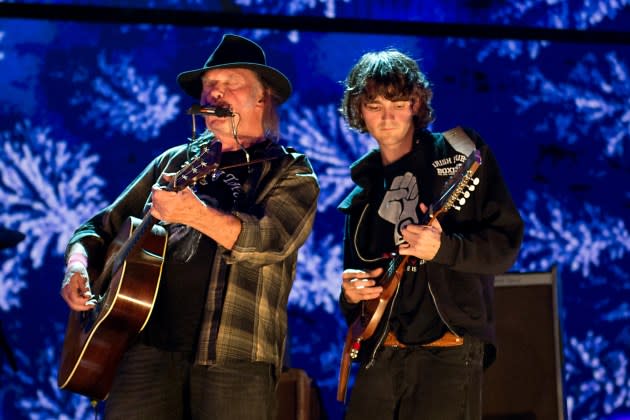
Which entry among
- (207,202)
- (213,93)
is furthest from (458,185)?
(213,93)

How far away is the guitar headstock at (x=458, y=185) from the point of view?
247cm

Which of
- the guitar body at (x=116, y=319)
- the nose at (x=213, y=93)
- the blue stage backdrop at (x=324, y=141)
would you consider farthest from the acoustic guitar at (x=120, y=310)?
the blue stage backdrop at (x=324, y=141)

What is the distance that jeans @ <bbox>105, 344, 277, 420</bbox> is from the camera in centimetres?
240

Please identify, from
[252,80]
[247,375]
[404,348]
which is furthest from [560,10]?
[247,375]

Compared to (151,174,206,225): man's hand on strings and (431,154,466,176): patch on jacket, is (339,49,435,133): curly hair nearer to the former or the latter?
(431,154,466,176): patch on jacket

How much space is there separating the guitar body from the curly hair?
92 centimetres

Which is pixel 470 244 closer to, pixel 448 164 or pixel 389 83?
pixel 448 164

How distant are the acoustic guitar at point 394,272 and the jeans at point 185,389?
1.13 ft

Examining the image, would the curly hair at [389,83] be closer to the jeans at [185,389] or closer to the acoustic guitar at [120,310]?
the acoustic guitar at [120,310]

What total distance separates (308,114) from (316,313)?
1.17 metres

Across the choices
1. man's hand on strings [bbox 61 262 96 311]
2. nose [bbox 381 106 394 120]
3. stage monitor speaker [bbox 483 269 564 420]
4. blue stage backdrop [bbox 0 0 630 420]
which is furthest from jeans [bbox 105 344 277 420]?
blue stage backdrop [bbox 0 0 630 420]

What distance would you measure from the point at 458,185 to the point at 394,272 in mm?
365

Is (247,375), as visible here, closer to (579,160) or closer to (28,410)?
(28,410)

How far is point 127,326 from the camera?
2.51 m
